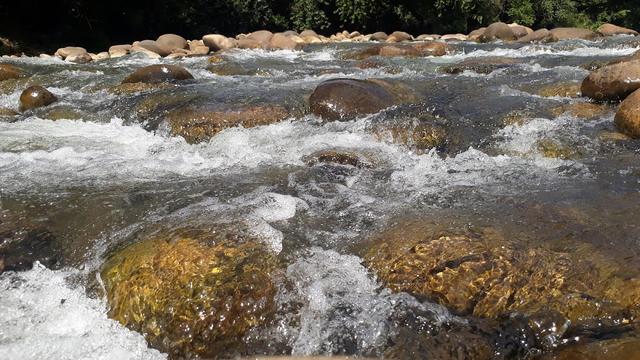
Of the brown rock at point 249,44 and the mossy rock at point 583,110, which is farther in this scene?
the brown rock at point 249,44

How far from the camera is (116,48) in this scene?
14.2 meters

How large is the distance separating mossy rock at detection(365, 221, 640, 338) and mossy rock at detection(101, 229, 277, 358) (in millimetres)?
636

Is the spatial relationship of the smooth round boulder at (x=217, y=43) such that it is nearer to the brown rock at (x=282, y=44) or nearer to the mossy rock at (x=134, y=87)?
the brown rock at (x=282, y=44)

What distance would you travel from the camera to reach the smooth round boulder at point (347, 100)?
18.8ft

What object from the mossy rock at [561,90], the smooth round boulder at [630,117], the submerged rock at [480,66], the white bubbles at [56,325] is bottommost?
the submerged rock at [480,66]

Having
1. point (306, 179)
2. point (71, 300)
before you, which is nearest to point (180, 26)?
point (306, 179)

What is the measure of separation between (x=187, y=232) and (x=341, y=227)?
2.98ft

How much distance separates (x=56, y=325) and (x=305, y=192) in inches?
72.6

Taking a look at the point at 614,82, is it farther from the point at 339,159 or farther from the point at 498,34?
the point at 498,34

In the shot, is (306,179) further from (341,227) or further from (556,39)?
(556,39)

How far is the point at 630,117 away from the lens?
194 inches

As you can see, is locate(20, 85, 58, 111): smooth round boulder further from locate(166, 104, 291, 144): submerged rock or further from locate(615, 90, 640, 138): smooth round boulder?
locate(615, 90, 640, 138): smooth round boulder

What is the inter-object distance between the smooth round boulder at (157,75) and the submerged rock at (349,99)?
294 cm

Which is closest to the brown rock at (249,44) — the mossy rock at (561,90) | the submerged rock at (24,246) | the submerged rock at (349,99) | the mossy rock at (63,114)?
the mossy rock at (63,114)
